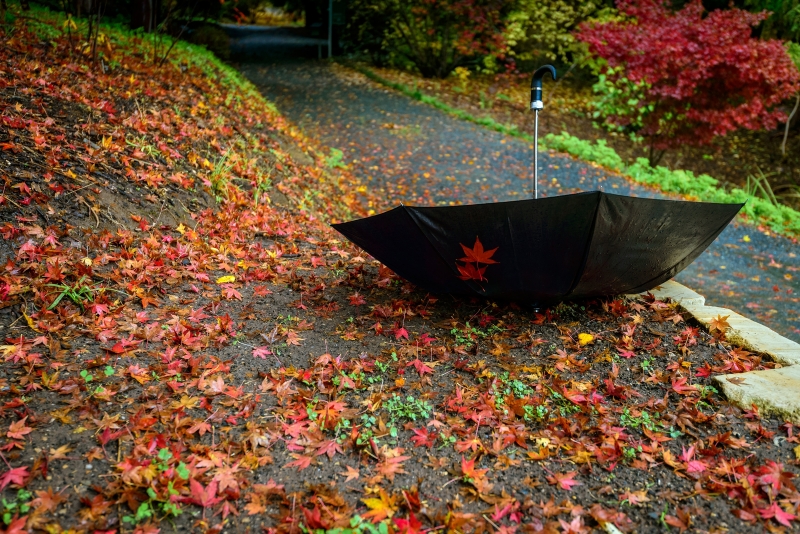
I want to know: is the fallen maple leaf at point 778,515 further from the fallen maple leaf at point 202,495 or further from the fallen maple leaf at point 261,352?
the fallen maple leaf at point 261,352

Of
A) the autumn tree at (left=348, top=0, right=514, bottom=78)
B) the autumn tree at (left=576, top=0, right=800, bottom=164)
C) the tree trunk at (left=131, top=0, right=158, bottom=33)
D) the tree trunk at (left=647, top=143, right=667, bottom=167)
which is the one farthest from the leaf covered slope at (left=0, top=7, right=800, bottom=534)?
the autumn tree at (left=348, top=0, right=514, bottom=78)

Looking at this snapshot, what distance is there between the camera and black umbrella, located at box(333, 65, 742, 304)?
2625 mm

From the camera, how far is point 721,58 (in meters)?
8.45

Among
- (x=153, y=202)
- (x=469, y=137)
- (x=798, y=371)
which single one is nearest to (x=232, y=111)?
(x=153, y=202)

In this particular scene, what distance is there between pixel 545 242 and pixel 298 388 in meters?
1.38

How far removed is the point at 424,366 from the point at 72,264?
2083 millimetres

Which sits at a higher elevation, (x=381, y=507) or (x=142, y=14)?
(x=142, y=14)

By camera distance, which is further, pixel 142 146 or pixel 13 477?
pixel 142 146

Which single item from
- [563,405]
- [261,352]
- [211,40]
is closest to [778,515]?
[563,405]

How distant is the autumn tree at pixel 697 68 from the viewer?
8.57 meters

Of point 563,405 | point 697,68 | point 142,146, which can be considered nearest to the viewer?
point 563,405

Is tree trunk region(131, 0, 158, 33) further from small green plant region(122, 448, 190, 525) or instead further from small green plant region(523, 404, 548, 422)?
small green plant region(523, 404, 548, 422)

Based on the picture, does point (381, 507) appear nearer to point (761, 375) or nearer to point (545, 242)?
point (545, 242)

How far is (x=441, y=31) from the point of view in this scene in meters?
13.3
